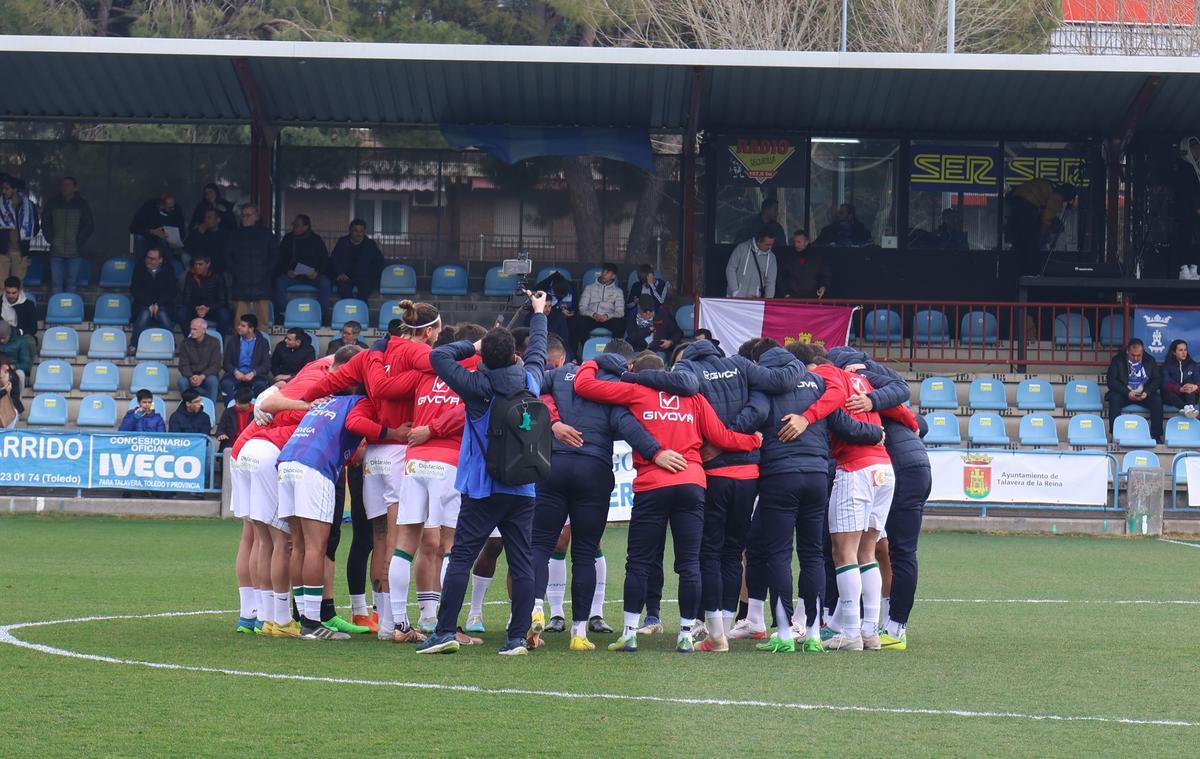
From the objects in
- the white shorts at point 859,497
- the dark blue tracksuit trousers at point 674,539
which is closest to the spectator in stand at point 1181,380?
the white shorts at point 859,497

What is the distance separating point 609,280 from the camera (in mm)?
23922

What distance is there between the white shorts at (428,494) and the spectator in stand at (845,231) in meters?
16.7

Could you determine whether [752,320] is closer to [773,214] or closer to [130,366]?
[773,214]

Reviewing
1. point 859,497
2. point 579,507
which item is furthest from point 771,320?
point 579,507

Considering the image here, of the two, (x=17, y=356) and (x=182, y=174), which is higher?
(x=182, y=174)

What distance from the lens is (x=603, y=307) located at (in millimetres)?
23953

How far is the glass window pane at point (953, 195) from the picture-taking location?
84.0 feet

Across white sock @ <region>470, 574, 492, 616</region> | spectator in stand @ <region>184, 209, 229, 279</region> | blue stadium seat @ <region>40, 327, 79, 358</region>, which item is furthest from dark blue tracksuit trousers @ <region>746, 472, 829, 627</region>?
blue stadium seat @ <region>40, 327, 79, 358</region>

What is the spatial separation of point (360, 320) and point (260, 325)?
164 cm

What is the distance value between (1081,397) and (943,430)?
2575mm

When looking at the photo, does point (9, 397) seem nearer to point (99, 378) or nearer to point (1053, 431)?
point (99, 378)

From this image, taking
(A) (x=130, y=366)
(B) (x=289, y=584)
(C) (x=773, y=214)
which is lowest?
(B) (x=289, y=584)

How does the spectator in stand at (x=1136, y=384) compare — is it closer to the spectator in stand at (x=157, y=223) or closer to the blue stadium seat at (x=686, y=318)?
the blue stadium seat at (x=686, y=318)

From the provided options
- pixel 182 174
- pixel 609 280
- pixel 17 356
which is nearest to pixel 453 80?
pixel 609 280
